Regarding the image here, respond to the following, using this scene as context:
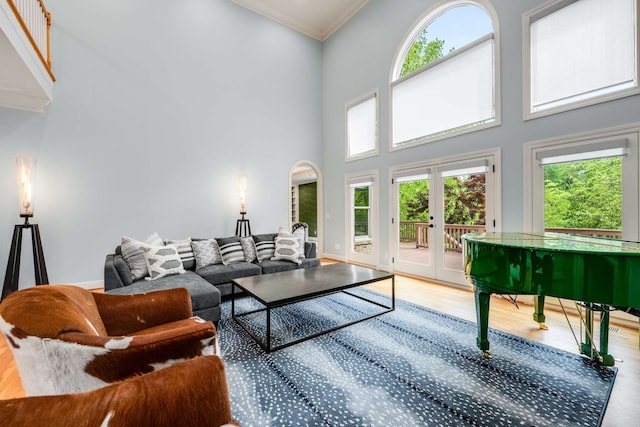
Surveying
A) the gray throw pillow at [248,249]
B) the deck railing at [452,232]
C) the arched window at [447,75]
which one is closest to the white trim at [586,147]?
the deck railing at [452,232]

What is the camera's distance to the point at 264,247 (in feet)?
13.3

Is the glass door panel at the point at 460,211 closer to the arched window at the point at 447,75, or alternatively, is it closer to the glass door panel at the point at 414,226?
the glass door panel at the point at 414,226

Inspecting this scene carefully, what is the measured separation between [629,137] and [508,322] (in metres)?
2.16

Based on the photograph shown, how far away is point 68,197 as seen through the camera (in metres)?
3.87

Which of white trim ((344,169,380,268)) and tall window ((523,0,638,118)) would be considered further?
white trim ((344,169,380,268))

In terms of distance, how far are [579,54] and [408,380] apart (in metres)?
3.83

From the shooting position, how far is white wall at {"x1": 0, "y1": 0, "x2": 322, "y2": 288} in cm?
379

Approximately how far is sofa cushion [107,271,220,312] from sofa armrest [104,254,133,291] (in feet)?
0.28

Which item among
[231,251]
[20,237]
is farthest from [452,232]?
[20,237]

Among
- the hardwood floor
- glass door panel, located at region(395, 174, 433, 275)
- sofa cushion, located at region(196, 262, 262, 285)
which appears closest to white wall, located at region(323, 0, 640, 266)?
glass door panel, located at region(395, 174, 433, 275)

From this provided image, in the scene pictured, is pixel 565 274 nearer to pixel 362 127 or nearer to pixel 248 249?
pixel 248 249

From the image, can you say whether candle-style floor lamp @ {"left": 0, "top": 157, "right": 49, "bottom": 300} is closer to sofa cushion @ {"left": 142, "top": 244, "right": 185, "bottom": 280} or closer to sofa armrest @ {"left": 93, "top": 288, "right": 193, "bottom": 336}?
sofa cushion @ {"left": 142, "top": 244, "right": 185, "bottom": 280}

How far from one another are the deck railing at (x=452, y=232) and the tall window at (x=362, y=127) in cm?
164

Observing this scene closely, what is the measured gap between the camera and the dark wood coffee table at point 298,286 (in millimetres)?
2189
